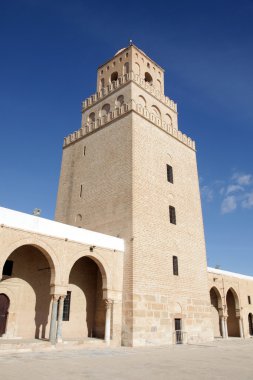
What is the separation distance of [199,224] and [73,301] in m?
9.02

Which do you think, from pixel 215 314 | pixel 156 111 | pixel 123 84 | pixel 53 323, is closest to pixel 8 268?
pixel 53 323

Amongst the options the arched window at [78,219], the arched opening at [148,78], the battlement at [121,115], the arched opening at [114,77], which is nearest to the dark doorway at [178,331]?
the arched window at [78,219]

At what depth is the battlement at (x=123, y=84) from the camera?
2050cm

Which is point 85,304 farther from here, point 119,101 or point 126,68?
point 126,68

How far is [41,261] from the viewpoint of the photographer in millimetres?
14781

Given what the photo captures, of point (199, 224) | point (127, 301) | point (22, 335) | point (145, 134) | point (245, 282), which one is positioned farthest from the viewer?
point (245, 282)

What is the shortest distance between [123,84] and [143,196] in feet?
26.6

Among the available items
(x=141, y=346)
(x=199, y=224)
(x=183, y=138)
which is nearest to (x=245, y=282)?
(x=199, y=224)

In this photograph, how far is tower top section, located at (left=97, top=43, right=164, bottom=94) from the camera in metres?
21.9

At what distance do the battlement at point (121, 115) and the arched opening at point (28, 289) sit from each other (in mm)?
9171

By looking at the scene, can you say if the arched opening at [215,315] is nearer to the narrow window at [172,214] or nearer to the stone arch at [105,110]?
the narrow window at [172,214]

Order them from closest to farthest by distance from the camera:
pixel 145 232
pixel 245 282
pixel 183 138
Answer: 1. pixel 145 232
2. pixel 183 138
3. pixel 245 282

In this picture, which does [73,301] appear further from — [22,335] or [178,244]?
[178,244]

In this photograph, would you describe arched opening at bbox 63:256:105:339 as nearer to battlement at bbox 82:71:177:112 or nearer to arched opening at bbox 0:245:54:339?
arched opening at bbox 0:245:54:339
